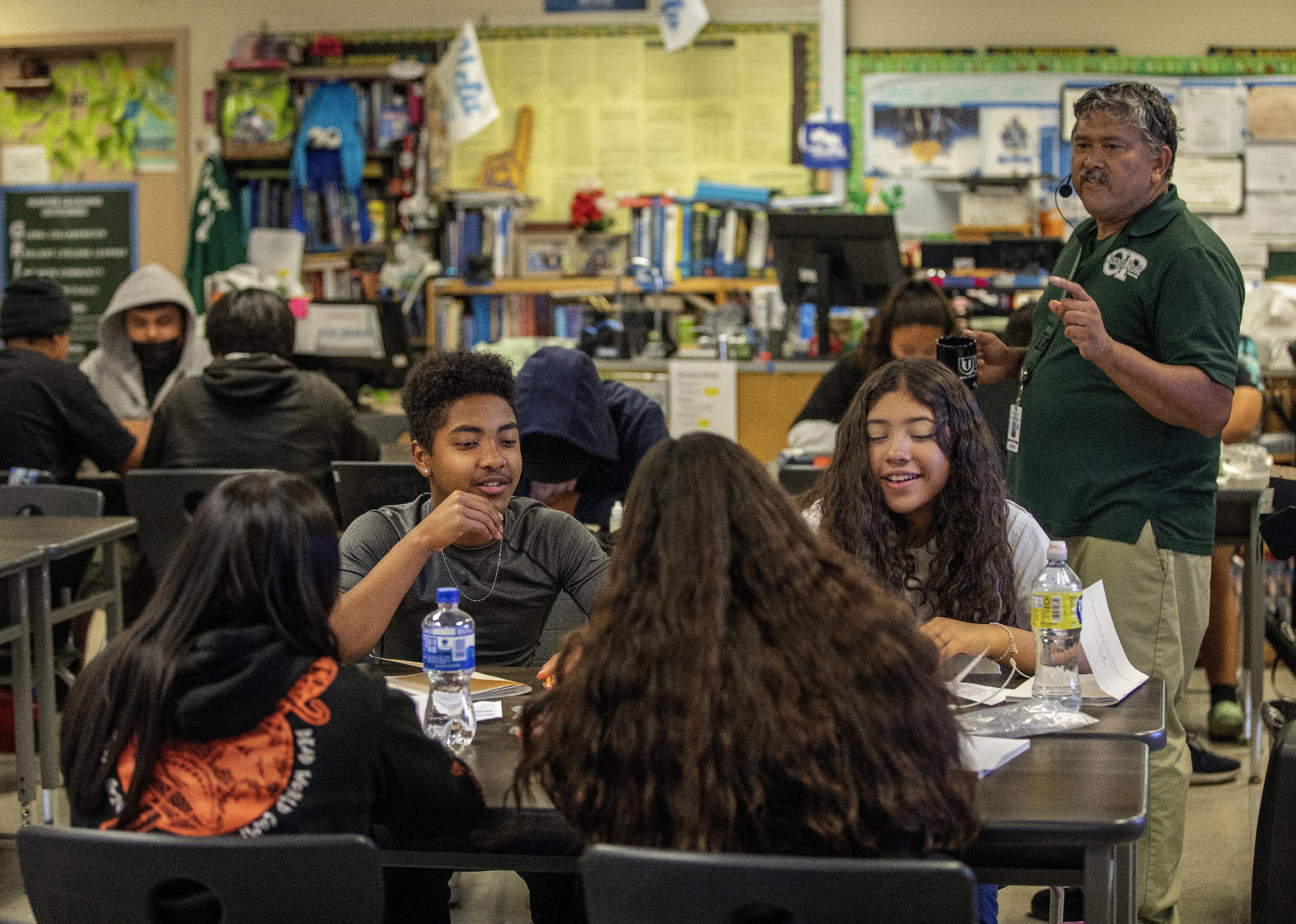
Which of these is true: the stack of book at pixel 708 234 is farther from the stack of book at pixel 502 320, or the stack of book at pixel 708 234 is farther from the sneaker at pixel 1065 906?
the sneaker at pixel 1065 906

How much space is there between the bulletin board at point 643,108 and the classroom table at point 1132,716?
18.2 ft

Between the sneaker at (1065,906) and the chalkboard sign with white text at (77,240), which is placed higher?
the chalkboard sign with white text at (77,240)

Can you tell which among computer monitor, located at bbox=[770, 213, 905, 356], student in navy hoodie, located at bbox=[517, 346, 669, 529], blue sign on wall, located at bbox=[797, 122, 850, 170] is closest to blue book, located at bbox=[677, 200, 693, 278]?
blue sign on wall, located at bbox=[797, 122, 850, 170]

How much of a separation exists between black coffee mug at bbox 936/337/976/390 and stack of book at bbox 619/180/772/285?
4256mm

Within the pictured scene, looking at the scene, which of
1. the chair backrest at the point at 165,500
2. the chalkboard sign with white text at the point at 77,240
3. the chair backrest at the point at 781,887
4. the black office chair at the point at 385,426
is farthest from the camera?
the chalkboard sign with white text at the point at 77,240

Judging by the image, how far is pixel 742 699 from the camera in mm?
1221

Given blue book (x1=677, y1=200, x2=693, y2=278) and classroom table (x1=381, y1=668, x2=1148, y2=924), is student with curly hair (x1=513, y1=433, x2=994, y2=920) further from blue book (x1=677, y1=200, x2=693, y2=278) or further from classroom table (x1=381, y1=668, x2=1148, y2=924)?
blue book (x1=677, y1=200, x2=693, y2=278)

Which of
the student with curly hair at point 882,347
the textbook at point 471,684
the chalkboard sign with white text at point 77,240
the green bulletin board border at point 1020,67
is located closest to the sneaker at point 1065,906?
the textbook at point 471,684

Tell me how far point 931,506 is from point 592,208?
16.9 ft

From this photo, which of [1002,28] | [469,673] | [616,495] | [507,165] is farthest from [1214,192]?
[469,673]

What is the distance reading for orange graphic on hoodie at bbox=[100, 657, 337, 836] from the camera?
4.31 ft

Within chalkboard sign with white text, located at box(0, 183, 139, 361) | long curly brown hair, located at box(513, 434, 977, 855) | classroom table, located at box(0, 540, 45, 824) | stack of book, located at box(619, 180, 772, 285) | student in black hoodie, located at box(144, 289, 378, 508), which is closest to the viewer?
long curly brown hair, located at box(513, 434, 977, 855)

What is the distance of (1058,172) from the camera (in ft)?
23.1

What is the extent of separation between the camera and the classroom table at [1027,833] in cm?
137
